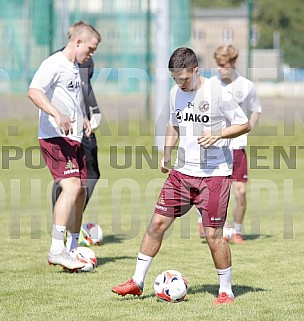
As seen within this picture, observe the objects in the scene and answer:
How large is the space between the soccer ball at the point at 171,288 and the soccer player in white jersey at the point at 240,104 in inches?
130

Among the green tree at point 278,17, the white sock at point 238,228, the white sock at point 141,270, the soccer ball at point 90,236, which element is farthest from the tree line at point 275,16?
the white sock at point 141,270

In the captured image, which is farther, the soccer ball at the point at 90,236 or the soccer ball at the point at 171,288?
the soccer ball at the point at 90,236

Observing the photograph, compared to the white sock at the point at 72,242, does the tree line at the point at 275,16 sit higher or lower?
higher

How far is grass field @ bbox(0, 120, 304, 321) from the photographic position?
271 inches

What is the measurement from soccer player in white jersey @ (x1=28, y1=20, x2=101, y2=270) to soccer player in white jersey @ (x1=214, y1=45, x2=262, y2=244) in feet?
6.93

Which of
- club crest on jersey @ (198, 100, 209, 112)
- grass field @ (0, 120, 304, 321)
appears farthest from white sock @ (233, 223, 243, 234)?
club crest on jersey @ (198, 100, 209, 112)

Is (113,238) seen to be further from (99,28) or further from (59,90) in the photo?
(99,28)

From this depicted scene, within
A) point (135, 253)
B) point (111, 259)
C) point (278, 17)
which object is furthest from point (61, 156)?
point (278, 17)

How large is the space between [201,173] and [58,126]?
5.83 feet

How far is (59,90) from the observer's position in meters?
8.82

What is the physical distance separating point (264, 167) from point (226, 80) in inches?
313

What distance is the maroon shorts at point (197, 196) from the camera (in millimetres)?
7188

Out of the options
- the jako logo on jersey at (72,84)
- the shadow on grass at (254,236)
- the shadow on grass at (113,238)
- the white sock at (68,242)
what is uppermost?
the jako logo on jersey at (72,84)

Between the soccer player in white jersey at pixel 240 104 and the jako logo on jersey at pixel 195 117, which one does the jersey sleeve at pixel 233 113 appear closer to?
the jako logo on jersey at pixel 195 117
